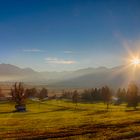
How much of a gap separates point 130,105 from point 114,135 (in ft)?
307

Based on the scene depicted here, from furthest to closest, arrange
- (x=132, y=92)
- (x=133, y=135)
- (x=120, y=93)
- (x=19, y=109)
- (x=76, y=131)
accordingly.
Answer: (x=120, y=93)
(x=132, y=92)
(x=19, y=109)
(x=76, y=131)
(x=133, y=135)

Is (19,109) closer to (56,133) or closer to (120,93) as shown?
(56,133)

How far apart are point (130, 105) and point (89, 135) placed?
93.2 metres

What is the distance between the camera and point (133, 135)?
36.9 m

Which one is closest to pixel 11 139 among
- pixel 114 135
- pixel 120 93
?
pixel 114 135

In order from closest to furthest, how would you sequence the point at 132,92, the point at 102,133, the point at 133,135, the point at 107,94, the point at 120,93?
the point at 133,135 → the point at 102,133 → the point at 132,92 → the point at 107,94 → the point at 120,93

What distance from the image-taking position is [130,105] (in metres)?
128

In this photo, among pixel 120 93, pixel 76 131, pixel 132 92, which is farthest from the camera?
pixel 120 93

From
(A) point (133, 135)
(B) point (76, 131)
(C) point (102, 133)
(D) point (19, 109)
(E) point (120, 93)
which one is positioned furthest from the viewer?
(E) point (120, 93)

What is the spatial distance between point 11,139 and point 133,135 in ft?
49.7

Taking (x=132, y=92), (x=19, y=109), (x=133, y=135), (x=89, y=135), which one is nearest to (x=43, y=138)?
(x=89, y=135)

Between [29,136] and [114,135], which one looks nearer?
[114,135]

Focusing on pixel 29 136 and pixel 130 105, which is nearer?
pixel 29 136

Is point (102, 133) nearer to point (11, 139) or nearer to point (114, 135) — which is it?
point (114, 135)
